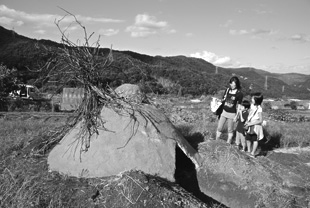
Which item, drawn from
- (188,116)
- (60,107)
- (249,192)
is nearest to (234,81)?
(249,192)

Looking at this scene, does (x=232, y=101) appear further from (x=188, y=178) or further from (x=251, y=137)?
(x=188, y=178)

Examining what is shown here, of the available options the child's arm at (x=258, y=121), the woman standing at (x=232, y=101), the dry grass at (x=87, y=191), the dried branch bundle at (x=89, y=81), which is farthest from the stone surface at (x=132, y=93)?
the child's arm at (x=258, y=121)

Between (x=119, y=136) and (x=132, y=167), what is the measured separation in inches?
22.0

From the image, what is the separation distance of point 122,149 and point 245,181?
226 cm

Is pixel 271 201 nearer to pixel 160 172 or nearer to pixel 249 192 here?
pixel 249 192

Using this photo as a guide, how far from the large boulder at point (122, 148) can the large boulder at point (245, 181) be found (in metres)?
0.63

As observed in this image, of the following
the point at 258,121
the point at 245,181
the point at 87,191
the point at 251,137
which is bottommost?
the point at 245,181

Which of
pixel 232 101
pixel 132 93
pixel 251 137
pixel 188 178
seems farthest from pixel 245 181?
pixel 132 93

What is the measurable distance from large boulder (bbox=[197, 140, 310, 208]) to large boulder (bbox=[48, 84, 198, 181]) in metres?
0.63

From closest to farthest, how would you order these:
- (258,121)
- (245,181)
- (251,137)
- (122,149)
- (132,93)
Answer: (122,149), (245,181), (132,93), (258,121), (251,137)

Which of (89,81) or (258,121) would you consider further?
(258,121)

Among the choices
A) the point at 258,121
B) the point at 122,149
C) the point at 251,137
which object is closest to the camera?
the point at 122,149

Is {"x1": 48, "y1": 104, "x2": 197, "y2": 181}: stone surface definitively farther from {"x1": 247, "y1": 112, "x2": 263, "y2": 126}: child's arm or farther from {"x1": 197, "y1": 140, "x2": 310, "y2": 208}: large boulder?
{"x1": 247, "y1": 112, "x2": 263, "y2": 126}: child's arm

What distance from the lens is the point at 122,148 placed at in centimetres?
459
